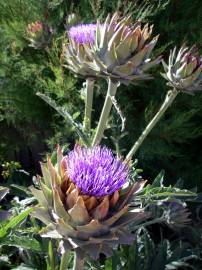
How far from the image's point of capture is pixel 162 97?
1844 mm

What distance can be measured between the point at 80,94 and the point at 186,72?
69 cm

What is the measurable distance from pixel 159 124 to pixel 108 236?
1061 millimetres

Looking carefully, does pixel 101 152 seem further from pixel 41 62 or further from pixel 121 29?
pixel 41 62

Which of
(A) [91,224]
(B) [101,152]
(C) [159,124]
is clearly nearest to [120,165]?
(B) [101,152]

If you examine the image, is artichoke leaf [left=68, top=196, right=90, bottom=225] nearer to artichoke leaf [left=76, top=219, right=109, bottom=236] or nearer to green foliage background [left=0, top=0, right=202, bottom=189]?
artichoke leaf [left=76, top=219, right=109, bottom=236]

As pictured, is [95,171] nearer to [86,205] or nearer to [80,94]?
[86,205]

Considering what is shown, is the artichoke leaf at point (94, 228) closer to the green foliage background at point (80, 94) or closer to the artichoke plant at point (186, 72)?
the artichoke plant at point (186, 72)

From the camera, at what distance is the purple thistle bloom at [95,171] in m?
0.84

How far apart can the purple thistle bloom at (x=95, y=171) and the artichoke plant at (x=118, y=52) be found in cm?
28

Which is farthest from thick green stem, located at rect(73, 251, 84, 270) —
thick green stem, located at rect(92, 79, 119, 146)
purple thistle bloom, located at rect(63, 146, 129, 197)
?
thick green stem, located at rect(92, 79, 119, 146)

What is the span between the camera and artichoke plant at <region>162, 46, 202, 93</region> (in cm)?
120

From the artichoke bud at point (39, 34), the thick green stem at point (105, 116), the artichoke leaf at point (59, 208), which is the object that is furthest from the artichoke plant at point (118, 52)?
the artichoke bud at point (39, 34)

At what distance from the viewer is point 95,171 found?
2.85 ft

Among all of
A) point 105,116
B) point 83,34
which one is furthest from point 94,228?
point 83,34
